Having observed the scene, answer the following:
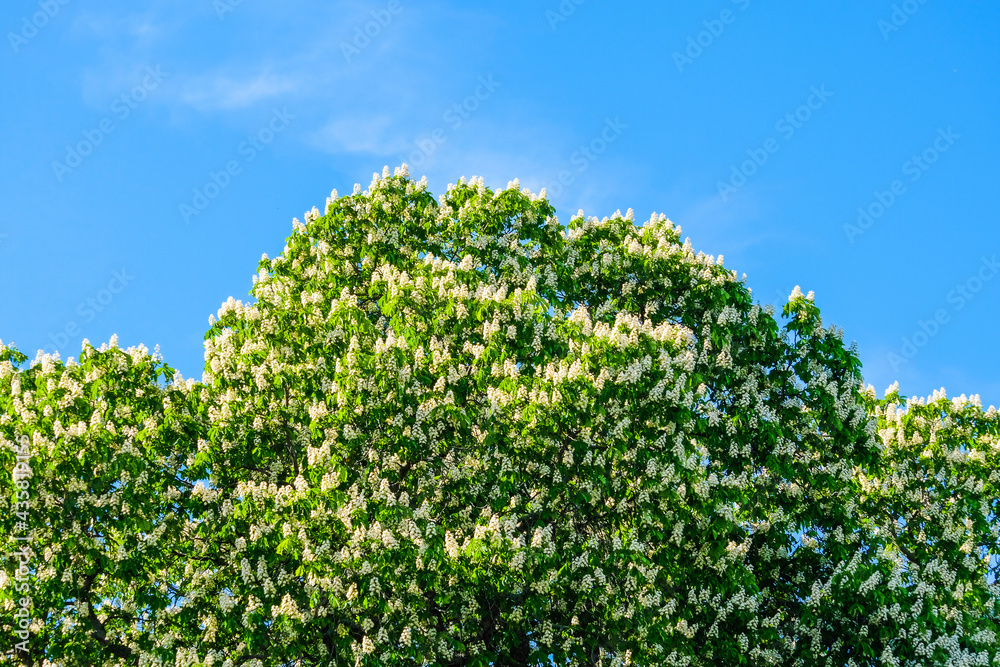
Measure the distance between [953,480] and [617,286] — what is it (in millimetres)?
8425

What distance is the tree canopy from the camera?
55.1 ft

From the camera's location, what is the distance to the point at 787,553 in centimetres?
1998

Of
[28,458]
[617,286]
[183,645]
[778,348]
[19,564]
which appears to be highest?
[617,286]

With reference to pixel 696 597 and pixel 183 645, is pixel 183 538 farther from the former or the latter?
pixel 696 597

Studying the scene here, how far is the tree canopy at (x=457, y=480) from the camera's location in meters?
16.8

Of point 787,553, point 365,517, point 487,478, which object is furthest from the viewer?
point 787,553

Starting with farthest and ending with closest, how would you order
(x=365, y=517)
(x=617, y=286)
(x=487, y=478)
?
(x=617, y=286) → (x=487, y=478) → (x=365, y=517)

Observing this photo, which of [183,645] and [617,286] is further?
[617,286]

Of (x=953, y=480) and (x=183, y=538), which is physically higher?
(x=953, y=480)

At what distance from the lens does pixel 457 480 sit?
685 inches

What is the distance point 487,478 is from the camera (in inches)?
685

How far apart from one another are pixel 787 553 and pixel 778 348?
13.0 ft

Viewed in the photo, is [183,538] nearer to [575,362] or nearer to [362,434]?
[362,434]

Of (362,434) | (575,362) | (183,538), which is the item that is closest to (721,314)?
(575,362)
